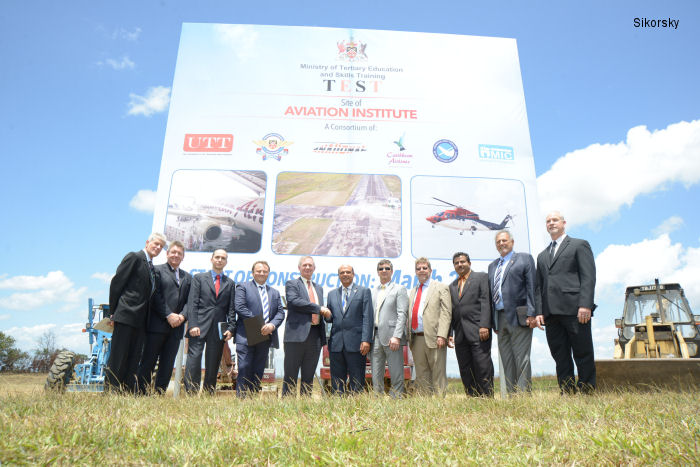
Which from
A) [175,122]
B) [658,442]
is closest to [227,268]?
[175,122]

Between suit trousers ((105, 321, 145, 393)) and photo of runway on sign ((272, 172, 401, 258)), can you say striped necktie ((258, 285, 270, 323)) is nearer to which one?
suit trousers ((105, 321, 145, 393))

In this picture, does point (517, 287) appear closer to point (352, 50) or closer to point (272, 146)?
point (272, 146)

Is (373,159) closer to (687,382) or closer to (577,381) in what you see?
(577,381)

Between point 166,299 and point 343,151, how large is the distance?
3478 mm

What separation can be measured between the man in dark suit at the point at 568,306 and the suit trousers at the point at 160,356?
3.50 m

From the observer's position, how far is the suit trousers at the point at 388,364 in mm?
4434

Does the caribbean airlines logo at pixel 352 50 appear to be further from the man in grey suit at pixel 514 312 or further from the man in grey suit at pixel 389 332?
the man in grey suit at pixel 514 312

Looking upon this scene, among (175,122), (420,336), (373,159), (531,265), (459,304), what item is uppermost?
(175,122)

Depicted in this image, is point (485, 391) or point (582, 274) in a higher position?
point (582, 274)

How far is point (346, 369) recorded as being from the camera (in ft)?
14.9

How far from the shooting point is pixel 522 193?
6.64 metres

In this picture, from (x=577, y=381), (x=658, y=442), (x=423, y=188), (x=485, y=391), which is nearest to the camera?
(x=658, y=442)

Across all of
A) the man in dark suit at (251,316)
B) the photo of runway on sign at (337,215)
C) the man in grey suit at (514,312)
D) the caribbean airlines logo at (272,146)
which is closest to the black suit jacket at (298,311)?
the man in dark suit at (251,316)

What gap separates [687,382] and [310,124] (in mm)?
5538
